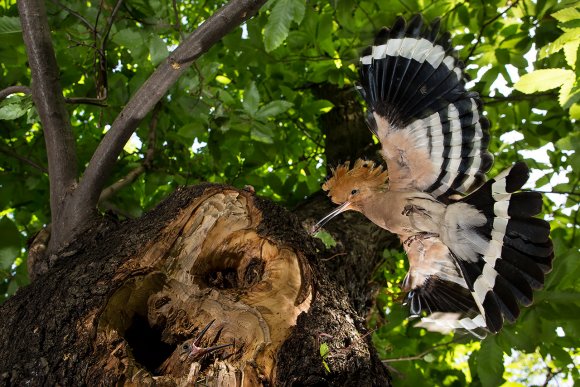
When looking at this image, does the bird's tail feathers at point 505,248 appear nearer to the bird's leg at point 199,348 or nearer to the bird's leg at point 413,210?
the bird's leg at point 413,210

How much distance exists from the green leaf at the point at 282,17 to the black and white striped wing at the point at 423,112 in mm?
304

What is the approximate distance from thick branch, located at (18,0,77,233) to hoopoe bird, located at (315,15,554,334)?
3.00 feet

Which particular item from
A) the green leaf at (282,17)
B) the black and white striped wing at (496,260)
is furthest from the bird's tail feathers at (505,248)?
the green leaf at (282,17)

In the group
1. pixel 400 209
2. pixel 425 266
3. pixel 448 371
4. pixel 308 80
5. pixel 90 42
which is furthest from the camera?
pixel 308 80

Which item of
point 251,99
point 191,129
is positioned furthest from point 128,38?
point 251,99

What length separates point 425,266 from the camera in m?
1.83

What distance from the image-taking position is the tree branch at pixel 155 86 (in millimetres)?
1566

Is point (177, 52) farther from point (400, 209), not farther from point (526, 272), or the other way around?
point (526, 272)

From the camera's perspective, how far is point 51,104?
175 cm

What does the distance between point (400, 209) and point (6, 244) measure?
1415 mm

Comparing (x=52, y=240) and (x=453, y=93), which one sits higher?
(x=52, y=240)

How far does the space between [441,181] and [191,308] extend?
0.90 m

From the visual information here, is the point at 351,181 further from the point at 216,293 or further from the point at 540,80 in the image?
the point at 540,80

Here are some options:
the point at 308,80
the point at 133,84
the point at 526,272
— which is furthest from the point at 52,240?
the point at 308,80
